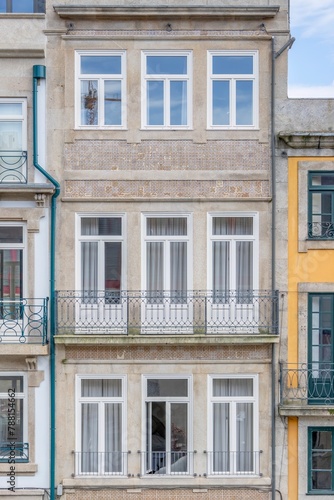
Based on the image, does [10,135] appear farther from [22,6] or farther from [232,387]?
[232,387]

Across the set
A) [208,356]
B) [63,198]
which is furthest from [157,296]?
[63,198]

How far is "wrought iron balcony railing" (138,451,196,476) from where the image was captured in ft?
44.1

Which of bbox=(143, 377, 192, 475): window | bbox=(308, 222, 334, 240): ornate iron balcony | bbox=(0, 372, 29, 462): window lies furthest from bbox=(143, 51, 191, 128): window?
bbox=(0, 372, 29, 462): window

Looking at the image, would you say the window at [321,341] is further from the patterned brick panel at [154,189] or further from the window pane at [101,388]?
the window pane at [101,388]

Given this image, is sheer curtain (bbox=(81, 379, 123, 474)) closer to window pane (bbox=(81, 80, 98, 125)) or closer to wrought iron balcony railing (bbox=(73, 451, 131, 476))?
wrought iron balcony railing (bbox=(73, 451, 131, 476))

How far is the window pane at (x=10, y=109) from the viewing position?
1360 centimetres

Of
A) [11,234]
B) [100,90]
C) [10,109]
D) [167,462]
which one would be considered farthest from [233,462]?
[10,109]

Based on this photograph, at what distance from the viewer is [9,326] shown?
1342 centimetres

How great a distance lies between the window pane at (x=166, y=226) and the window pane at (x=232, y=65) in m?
3.52

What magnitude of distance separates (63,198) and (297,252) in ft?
17.8

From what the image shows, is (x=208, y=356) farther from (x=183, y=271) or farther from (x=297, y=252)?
(x=297, y=252)

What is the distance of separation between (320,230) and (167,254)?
3.52 meters

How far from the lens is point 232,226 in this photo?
44.9 feet

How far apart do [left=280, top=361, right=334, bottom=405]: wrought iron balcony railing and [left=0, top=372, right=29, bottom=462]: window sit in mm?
5885
